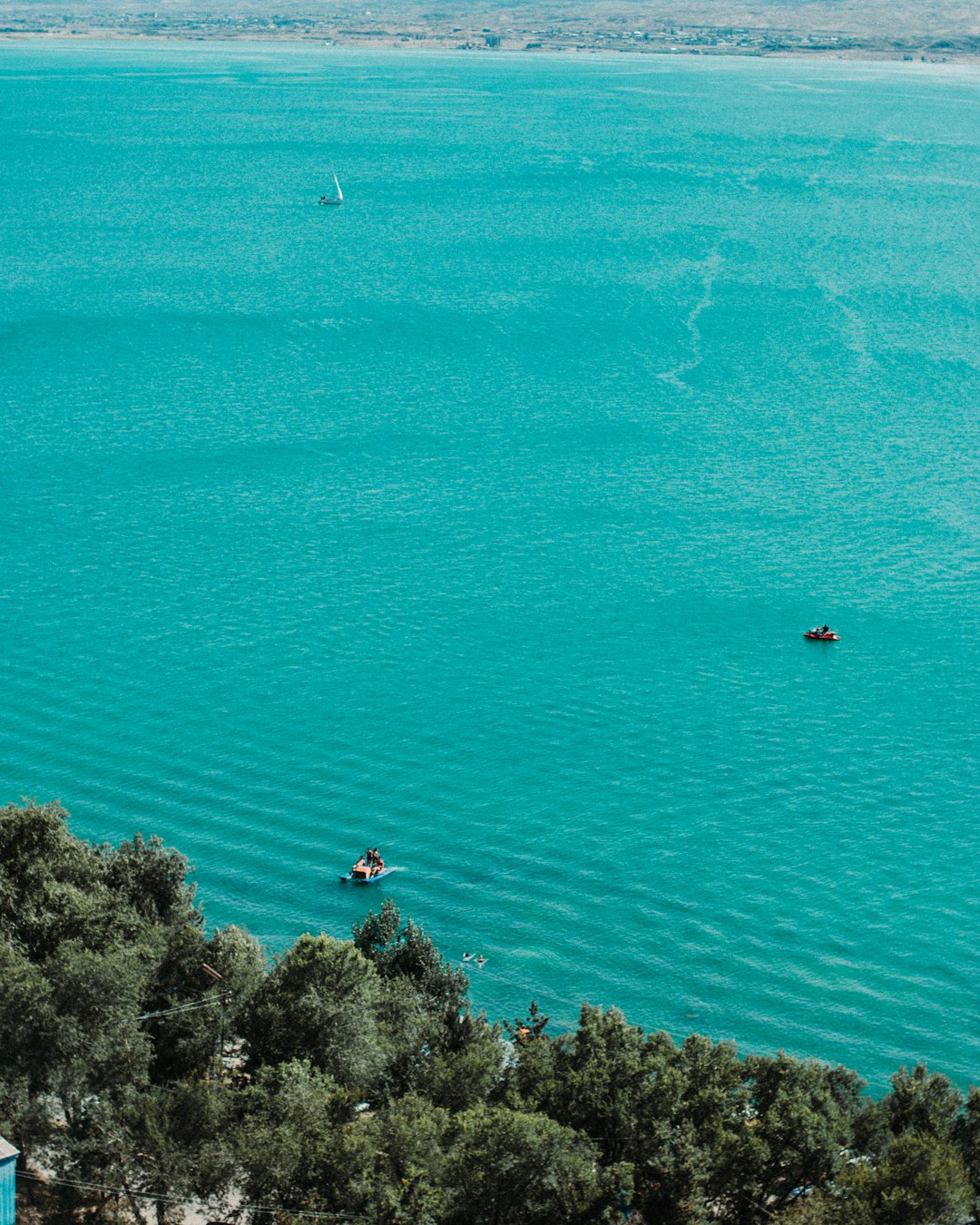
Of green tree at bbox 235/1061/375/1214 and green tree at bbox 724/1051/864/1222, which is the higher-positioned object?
green tree at bbox 724/1051/864/1222

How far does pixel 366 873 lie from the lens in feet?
181

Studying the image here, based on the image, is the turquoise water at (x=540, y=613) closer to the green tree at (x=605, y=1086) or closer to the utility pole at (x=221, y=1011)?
the green tree at (x=605, y=1086)

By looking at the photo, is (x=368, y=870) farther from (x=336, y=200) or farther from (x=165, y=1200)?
(x=336, y=200)

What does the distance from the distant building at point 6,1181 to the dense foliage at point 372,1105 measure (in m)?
2.71

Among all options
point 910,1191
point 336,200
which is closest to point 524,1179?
point 910,1191

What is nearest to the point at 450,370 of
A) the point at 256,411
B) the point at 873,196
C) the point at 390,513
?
the point at 256,411

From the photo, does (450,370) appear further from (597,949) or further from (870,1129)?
(870,1129)

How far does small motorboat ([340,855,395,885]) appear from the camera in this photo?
55.1 meters

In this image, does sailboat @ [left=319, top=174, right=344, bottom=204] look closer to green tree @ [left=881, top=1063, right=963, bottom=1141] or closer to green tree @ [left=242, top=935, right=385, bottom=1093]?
A: green tree @ [left=242, top=935, right=385, bottom=1093]

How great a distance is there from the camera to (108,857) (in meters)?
44.7

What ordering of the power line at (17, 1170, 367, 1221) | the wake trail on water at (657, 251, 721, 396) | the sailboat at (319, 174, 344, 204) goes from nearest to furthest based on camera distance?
the power line at (17, 1170, 367, 1221) → the wake trail on water at (657, 251, 721, 396) → the sailboat at (319, 174, 344, 204)

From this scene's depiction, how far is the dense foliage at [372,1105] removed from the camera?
3312cm

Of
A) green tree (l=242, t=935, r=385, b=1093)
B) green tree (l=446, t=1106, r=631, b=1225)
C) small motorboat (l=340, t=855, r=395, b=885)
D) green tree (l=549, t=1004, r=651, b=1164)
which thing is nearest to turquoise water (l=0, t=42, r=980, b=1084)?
small motorboat (l=340, t=855, r=395, b=885)

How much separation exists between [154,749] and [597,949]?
22551 mm
